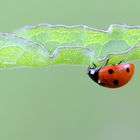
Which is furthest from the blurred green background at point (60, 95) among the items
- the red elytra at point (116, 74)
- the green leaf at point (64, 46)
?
the green leaf at point (64, 46)

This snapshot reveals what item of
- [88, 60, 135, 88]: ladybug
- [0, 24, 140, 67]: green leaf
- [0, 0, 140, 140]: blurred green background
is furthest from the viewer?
[0, 0, 140, 140]: blurred green background

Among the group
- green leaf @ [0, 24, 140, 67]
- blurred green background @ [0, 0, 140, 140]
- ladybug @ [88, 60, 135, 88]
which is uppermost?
blurred green background @ [0, 0, 140, 140]

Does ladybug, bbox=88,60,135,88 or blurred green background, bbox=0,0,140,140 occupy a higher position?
blurred green background, bbox=0,0,140,140

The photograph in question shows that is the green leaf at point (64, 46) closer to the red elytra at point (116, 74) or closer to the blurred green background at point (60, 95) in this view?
the red elytra at point (116, 74)

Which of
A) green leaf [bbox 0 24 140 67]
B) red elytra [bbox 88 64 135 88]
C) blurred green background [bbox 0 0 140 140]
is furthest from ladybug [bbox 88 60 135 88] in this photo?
blurred green background [bbox 0 0 140 140]

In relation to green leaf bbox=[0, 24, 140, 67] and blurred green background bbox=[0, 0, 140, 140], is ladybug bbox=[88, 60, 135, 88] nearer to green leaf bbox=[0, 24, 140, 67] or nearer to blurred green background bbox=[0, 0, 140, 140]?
green leaf bbox=[0, 24, 140, 67]

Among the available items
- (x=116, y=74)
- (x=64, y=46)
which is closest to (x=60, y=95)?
(x=116, y=74)

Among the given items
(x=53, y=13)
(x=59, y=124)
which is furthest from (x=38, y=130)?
(x=53, y=13)
